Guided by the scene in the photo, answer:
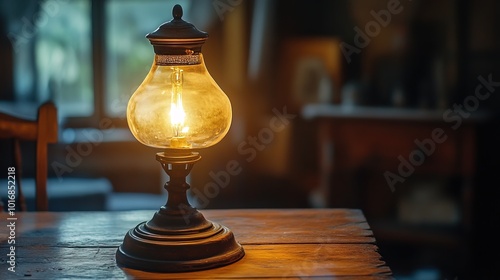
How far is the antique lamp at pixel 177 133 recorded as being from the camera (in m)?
1.61

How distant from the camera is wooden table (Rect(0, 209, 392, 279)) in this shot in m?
1.58

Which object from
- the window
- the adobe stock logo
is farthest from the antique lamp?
the window

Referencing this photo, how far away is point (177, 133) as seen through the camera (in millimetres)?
1646

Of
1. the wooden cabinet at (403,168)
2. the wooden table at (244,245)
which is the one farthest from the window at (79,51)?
the wooden table at (244,245)

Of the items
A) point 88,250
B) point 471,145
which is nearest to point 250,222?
point 88,250

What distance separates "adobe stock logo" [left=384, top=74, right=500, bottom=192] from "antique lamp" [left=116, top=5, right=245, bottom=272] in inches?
105

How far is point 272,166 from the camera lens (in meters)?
5.43

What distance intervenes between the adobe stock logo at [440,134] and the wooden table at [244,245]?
222 centimetres

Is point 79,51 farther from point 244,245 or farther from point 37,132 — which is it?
point 244,245

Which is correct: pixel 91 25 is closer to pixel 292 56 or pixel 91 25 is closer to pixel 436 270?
pixel 292 56

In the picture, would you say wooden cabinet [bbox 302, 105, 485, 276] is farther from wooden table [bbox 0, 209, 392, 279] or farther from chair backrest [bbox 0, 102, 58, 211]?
chair backrest [bbox 0, 102, 58, 211]

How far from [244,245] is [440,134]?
258 centimetres

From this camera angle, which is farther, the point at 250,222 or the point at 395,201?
the point at 395,201

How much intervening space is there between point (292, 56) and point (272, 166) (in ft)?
2.32
